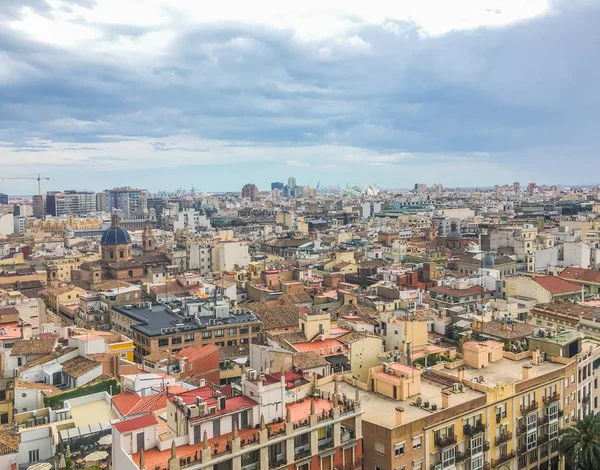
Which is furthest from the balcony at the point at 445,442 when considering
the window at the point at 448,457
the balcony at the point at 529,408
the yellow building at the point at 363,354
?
the yellow building at the point at 363,354

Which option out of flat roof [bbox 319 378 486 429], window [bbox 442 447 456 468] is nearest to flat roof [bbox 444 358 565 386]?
flat roof [bbox 319 378 486 429]

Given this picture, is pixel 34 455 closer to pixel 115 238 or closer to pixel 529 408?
pixel 529 408

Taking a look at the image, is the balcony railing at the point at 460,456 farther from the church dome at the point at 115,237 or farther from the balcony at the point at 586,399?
the church dome at the point at 115,237

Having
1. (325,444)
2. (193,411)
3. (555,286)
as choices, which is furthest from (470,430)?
(555,286)

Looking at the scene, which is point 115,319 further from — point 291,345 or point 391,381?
point 391,381

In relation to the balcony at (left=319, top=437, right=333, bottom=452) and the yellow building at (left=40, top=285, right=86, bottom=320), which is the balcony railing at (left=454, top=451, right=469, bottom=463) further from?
the yellow building at (left=40, top=285, right=86, bottom=320)

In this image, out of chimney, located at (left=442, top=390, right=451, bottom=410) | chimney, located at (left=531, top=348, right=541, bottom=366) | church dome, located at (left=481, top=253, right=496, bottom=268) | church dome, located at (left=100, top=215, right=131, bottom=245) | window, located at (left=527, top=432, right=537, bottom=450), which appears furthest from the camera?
church dome, located at (left=100, top=215, right=131, bottom=245)

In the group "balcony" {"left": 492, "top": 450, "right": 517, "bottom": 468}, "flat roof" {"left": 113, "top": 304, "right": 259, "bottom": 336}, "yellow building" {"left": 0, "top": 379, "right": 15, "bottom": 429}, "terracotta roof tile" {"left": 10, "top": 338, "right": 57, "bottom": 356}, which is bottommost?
"balcony" {"left": 492, "top": 450, "right": 517, "bottom": 468}
